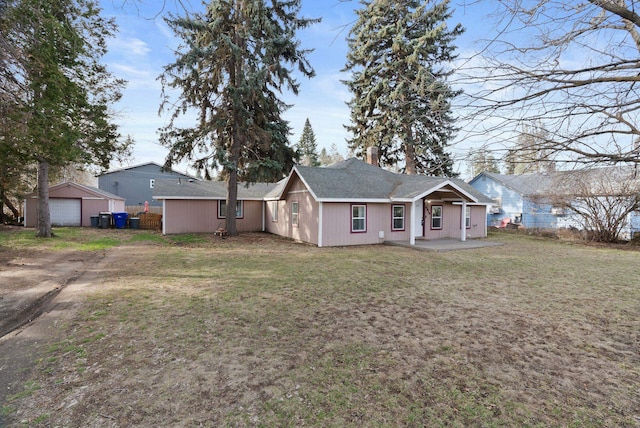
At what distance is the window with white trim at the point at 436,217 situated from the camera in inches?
654

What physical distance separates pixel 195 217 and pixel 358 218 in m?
10.5

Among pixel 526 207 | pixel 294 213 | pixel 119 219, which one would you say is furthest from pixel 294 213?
pixel 526 207

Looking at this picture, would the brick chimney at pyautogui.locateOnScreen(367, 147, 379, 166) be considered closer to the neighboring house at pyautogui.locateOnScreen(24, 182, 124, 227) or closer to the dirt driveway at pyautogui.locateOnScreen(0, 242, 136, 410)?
the dirt driveway at pyautogui.locateOnScreen(0, 242, 136, 410)

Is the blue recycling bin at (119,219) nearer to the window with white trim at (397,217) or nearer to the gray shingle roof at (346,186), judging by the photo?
the gray shingle roof at (346,186)

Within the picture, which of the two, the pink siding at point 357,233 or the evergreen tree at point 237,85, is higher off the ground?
the evergreen tree at point 237,85

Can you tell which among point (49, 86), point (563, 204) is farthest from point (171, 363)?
point (563, 204)

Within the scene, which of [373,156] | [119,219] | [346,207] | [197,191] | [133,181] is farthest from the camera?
[133,181]

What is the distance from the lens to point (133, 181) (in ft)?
103

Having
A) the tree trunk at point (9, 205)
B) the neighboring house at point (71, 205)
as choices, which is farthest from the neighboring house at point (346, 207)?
the tree trunk at point (9, 205)

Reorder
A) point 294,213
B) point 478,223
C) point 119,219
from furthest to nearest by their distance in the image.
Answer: point 119,219
point 478,223
point 294,213

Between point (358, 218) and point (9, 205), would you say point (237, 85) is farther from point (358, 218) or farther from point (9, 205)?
point (9, 205)

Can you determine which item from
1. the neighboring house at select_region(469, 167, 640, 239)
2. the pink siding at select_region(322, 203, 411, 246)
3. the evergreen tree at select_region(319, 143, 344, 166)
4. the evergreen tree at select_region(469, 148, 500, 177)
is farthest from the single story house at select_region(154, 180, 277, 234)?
the evergreen tree at select_region(319, 143, 344, 166)

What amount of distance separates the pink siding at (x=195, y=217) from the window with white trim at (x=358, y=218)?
8.79m

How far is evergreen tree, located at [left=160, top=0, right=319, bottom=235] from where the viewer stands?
14789 mm
